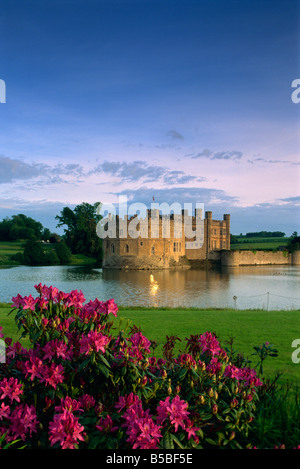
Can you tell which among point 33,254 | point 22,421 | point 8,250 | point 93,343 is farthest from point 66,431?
point 8,250

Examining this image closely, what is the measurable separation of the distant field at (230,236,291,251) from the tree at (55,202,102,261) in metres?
34.5

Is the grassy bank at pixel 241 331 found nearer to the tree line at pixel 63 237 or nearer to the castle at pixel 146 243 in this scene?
the castle at pixel 146 243

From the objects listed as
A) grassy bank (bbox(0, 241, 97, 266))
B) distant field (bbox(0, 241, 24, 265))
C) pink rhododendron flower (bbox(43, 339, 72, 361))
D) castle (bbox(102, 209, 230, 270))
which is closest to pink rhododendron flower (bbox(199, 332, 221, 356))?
pink rhododendron flower (bbox(43, 339, 72, 361))

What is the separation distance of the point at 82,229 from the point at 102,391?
59.3 metres

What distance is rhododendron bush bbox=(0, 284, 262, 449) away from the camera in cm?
235

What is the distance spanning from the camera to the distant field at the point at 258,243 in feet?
270

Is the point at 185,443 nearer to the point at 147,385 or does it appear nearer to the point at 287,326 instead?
the point at 147,385

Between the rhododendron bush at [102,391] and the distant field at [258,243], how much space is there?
260ft

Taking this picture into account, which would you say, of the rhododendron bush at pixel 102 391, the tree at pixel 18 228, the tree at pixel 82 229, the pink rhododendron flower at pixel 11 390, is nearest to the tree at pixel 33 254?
the tree at pixel 82 229

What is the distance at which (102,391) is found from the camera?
9.19 feet

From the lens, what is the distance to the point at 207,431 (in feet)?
8.69

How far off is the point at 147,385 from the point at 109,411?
386mm

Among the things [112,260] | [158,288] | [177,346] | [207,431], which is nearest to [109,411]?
[207,431]
